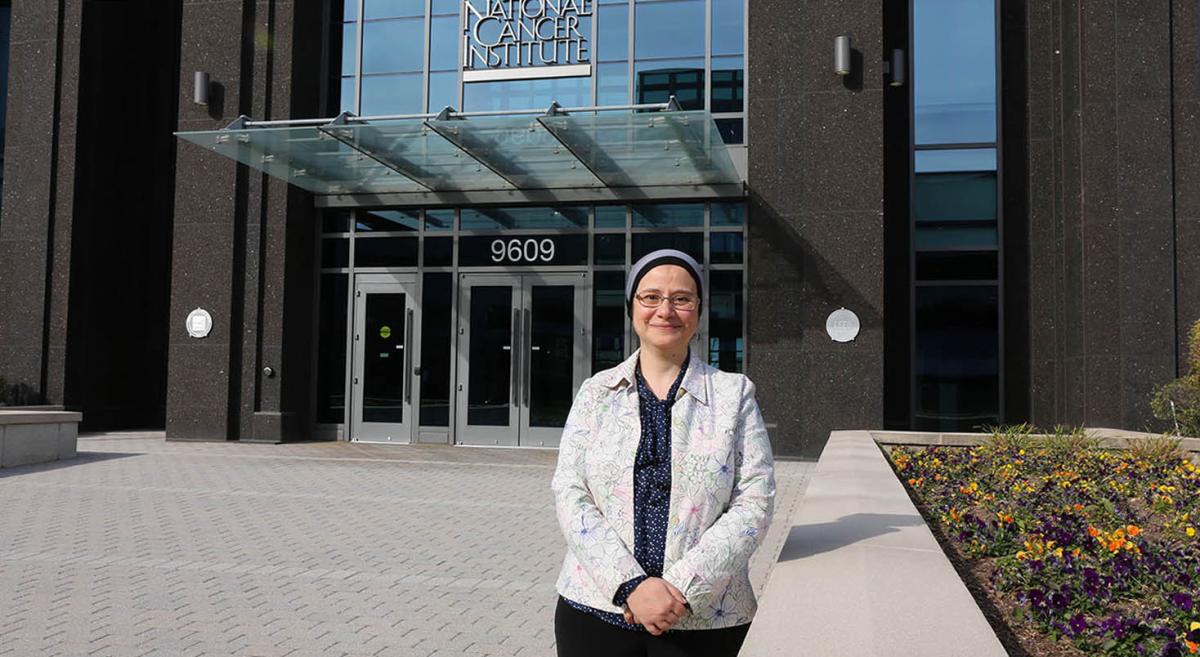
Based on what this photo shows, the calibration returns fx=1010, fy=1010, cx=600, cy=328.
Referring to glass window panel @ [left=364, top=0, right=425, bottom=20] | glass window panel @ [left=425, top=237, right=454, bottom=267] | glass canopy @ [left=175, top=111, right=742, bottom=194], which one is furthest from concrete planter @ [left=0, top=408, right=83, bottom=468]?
glass window panel @ [left=364, top=0, right=425, bottom=20]

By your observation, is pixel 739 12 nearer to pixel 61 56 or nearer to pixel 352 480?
pixel 352 480

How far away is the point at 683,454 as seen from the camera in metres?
2.75

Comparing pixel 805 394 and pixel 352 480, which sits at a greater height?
pixel 805 394

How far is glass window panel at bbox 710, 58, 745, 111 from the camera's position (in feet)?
52.9

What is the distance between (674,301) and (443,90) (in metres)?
15.4

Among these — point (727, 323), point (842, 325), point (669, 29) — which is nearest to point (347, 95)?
point (669, 29)

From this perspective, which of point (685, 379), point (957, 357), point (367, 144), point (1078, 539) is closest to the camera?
point (685, 379)

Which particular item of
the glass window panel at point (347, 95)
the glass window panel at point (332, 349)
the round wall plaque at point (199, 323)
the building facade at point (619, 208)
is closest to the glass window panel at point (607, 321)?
the building facade at point (619, 208)

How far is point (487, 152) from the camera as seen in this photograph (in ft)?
49.4

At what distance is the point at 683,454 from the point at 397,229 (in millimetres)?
15596

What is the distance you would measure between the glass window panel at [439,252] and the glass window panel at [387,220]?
1.28ft

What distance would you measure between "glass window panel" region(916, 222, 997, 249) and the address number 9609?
6.14 m

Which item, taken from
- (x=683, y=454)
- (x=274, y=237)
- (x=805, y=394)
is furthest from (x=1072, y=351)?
(x=683, y=454)

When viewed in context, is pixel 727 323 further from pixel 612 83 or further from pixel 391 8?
pixel 391 8
